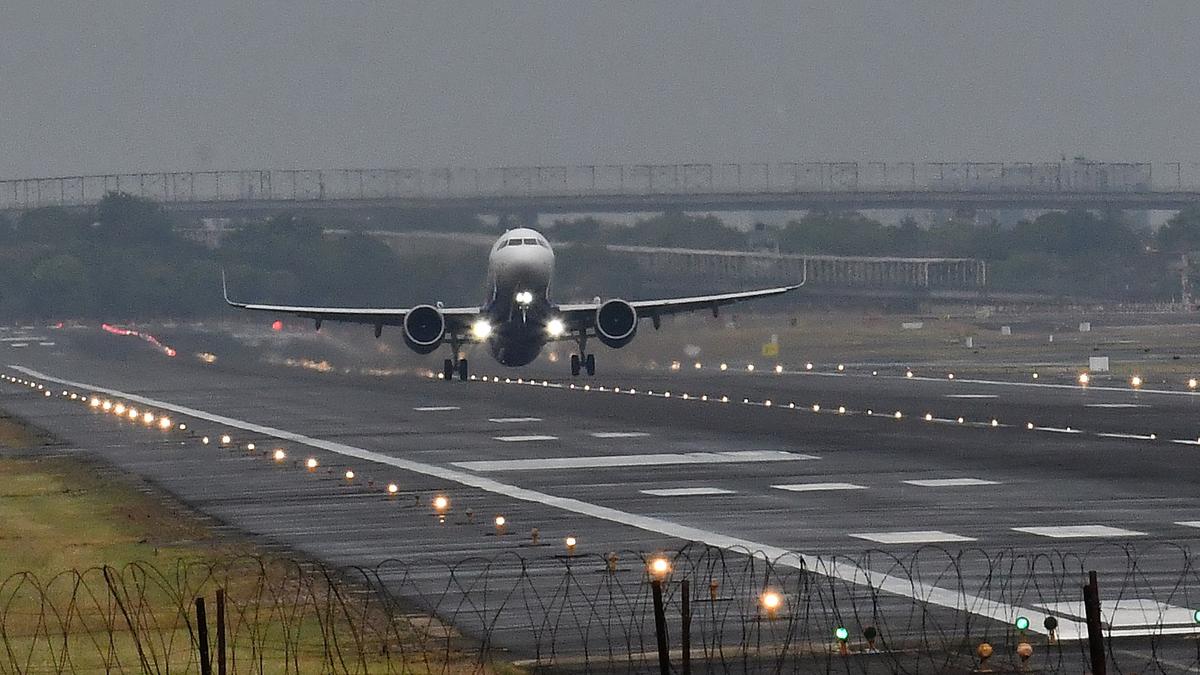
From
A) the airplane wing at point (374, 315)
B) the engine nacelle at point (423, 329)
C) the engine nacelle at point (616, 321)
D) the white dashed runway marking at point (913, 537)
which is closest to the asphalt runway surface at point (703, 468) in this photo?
the white dashed runway marking at point (913, 537)

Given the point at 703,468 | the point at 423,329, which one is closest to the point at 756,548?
the point at 703,468

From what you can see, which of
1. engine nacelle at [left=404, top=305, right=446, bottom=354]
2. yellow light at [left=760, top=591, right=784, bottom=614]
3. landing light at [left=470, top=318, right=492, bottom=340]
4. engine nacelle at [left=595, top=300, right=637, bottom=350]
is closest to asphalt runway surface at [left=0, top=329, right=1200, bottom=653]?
yellow light at [left=760, top=591, right=784, bottom=614]

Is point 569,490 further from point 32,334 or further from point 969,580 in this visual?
point 32,334

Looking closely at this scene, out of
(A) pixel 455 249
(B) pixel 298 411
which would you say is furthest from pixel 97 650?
(A) pixel 455 249

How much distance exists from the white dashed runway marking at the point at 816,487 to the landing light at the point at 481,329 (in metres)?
43.7

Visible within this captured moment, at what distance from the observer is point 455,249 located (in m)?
130

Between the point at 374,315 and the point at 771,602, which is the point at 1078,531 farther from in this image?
the point at 374,315

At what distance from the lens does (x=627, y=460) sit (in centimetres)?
4884

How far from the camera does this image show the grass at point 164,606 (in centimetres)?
2152

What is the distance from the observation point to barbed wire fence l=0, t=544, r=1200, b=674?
67.8 ft

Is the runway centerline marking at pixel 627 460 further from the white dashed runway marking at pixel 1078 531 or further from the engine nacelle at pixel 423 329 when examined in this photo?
the engine nacelle at pixel 423 329

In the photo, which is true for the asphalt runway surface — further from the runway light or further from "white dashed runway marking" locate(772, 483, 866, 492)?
the runway light

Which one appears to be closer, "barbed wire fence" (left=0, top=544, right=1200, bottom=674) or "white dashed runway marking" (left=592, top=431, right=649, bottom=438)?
"barbed wire fence" (left=0, top=544, right=1200, bottom=674)

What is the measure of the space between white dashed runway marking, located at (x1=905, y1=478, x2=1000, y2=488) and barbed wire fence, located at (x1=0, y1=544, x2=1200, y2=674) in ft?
35.6
